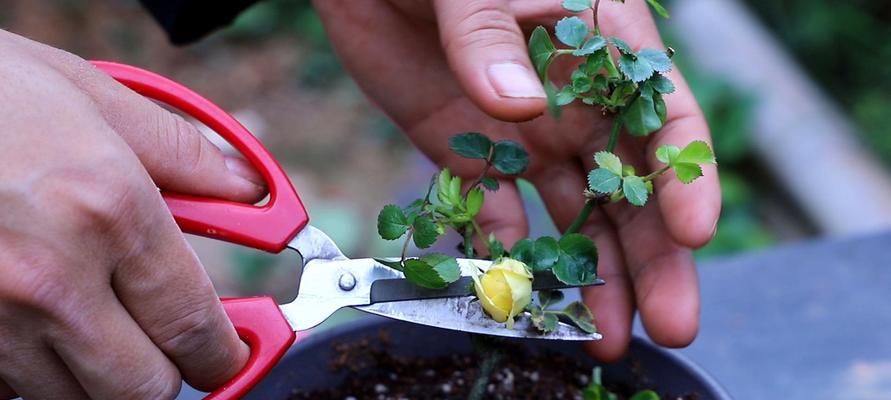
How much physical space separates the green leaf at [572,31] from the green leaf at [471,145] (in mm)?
116

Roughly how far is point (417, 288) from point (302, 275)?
0.10 metres

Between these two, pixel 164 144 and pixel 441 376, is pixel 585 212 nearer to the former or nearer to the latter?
pixel 441 376

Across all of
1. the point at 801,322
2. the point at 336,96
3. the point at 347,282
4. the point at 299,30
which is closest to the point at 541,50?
the point at 347,282

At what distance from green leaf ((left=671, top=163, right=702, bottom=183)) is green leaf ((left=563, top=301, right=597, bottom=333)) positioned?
140mm

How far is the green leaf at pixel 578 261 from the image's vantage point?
2.51 ft

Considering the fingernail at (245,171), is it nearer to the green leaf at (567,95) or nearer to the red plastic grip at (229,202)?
→ the red plastic grip at (229,202)

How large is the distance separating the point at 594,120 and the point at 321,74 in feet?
5.79

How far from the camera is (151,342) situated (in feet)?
2.23

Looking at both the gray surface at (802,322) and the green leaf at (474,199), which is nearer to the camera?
the green leaf at (474,199)

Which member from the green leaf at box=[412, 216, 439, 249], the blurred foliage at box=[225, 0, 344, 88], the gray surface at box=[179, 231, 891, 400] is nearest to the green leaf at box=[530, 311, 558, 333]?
the green leaf at box=[412, 216, 439, 249]

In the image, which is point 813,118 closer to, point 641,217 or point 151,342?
point 641,217

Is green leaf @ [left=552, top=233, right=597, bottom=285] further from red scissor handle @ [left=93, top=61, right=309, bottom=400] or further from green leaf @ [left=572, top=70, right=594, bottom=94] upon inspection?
red scissor handle @ [left=93, top=61, right=309, bottom=400]

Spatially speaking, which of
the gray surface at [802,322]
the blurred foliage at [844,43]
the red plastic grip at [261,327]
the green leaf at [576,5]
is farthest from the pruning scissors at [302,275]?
the blurred foliage at [844,43]

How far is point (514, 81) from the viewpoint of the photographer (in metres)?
0.78
